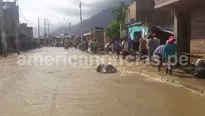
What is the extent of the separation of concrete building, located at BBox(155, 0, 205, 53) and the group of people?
4.14ft

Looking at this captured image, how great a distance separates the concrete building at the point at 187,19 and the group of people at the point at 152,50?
1261 millimetres

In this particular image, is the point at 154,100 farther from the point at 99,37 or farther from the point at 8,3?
the point at 8,3

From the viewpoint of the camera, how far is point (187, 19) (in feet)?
53.4

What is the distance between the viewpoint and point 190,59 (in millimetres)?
15352

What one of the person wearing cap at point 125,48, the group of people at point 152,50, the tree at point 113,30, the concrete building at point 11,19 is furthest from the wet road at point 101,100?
the concrete building at point 11,19

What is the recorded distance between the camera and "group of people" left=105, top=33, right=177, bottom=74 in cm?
1267

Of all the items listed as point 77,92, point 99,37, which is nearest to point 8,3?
point 99,37

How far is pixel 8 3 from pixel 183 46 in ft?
174

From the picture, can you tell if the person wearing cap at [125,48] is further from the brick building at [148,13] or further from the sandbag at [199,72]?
the sandbag at [199,72]

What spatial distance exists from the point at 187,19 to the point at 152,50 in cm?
232

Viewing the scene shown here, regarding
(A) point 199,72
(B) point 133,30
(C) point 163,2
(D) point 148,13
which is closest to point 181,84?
(A) point 199,72

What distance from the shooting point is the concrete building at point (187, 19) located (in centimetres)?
1408

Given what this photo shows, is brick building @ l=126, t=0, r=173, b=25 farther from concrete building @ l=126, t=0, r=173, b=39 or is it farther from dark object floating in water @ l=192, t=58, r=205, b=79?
dark object floating in water @ l=192, t=58, r=205, b=79

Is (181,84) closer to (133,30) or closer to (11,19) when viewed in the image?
(133,30)
